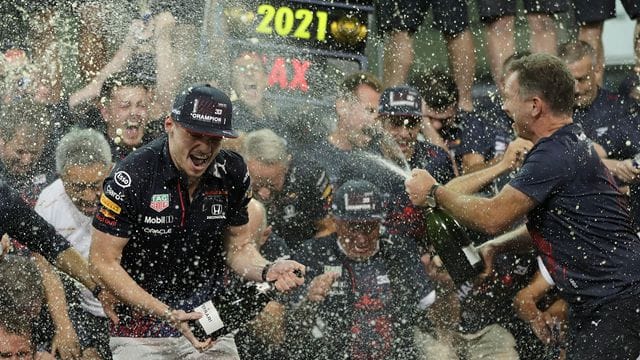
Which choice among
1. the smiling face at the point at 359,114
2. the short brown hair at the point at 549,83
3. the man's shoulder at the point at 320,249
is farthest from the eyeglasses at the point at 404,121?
the short brown hair at the point at 549,83

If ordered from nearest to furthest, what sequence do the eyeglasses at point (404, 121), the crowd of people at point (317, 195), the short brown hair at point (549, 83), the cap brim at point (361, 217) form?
the crowd of people at point (317, 195) < the short brown hair at point (549, 83) < the cap brim at point (361, 217) < the eyeglasses at point (404, 121)

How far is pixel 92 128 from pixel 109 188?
7.67 ft

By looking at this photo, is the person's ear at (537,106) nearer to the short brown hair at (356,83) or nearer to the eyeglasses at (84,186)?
the short brown hair at (356,83)

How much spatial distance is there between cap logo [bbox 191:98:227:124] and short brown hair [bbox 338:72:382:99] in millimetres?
2783

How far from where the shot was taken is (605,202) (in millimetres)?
7152

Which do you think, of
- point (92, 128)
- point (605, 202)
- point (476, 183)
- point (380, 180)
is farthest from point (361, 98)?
point (605, 202)

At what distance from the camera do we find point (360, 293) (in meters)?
8.56

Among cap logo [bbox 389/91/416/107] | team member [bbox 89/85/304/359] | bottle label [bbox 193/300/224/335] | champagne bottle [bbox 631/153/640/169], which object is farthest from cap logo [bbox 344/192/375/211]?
bottle label [bbox 193/300/224/335]

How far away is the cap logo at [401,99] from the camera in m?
9.12

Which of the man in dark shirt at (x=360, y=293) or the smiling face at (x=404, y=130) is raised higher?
the smiling face at (x=404, y=130)

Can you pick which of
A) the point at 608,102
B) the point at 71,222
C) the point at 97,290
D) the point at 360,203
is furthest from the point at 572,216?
the point at 71,222

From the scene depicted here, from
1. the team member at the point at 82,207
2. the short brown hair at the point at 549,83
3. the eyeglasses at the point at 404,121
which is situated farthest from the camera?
the eyeglasses at the point at 404,121

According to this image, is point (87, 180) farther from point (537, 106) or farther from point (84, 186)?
point (537, 106)

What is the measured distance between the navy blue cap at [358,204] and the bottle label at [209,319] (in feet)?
6.09
